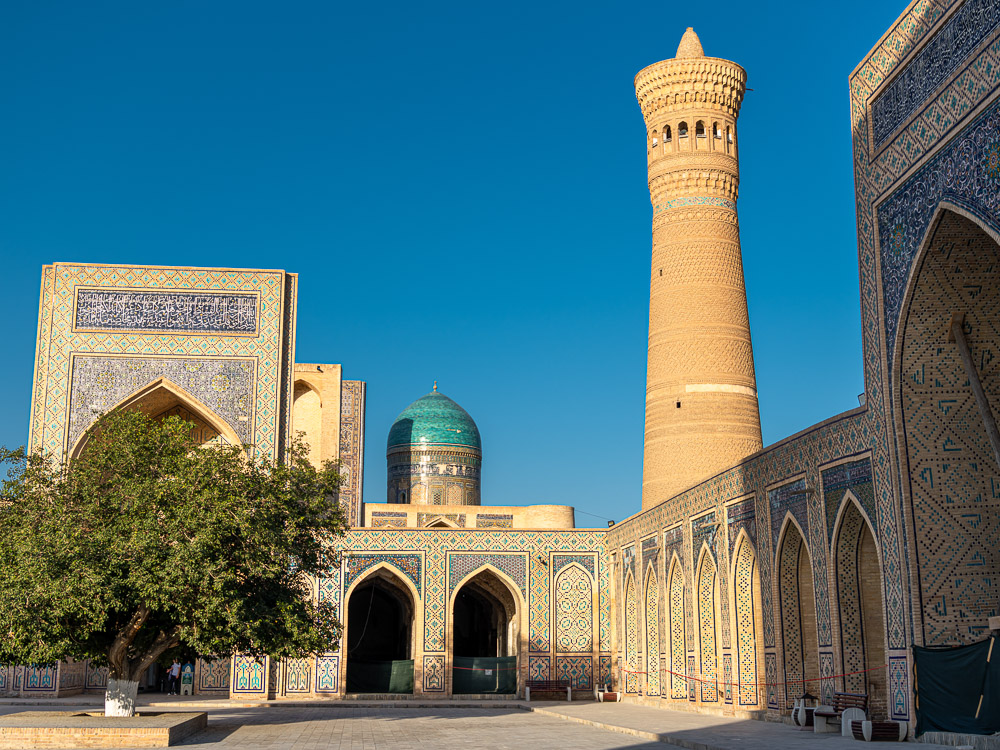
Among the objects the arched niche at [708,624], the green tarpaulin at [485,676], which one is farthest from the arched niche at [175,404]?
the arched niche at [708,624]

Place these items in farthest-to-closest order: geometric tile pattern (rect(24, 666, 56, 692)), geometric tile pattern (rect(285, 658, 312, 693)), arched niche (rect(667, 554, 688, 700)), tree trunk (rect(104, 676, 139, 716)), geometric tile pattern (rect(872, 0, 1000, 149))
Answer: geometric tile pattern (rect(285, 658, 312, 693)), geometric tile pattern (rect(24, 666, 56, 692)), arched niche (rect(667, 554, 688, 700)), tree trunk (rect(104, 676, 139, 716)), geometric tile pattern (rect(872, 0, 1000, 149))

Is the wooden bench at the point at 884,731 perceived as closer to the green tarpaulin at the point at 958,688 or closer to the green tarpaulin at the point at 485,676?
the green tarpaulin at the point at 958,688

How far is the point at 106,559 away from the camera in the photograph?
1021cm

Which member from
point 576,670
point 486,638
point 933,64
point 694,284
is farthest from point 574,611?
point 933,64

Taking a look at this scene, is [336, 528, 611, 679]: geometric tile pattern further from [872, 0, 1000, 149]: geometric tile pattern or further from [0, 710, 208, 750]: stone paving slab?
[872, 0, 1000, 149]: geometric tile pattern

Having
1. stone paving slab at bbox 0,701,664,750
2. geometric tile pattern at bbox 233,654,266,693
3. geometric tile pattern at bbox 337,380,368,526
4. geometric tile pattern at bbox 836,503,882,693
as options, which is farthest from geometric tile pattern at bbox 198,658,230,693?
geometric tile pattern at bbox 836,503,882,693

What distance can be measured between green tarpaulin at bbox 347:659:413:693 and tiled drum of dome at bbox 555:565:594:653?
260cm

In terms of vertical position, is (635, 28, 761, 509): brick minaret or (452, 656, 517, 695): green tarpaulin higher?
(635, 28, 761, 509): brick minaret

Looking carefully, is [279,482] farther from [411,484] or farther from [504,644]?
[411,484]

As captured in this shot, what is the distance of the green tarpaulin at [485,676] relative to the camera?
19562mm

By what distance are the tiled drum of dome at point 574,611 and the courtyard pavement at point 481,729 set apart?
234cm

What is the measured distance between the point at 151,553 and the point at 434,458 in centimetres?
1897

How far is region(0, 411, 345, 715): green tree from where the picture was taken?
33.0 ft

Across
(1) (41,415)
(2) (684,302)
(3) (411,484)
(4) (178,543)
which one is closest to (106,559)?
(4) (178,543)
